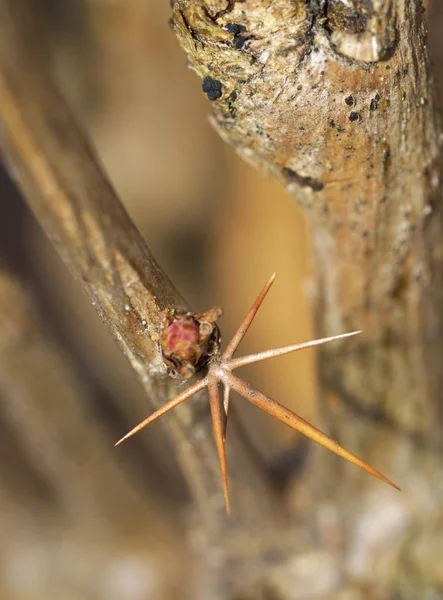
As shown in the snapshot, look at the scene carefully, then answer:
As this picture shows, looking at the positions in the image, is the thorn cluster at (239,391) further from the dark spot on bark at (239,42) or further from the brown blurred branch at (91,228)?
the dark spot on bark at (239,42)

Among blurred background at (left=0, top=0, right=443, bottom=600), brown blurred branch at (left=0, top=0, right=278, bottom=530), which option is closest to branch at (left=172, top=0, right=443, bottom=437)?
brown blurred branch at (left=0, top=0, right=278, bottom=530)

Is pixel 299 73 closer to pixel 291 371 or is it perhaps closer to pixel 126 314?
pixel 126 314

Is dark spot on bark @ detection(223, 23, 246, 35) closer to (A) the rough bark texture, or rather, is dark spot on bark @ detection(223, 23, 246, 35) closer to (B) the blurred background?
(A) the rough bark texture

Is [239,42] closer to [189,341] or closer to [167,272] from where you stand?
[189,341]

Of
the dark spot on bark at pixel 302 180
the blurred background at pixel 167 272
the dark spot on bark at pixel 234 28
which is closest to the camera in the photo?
the dark spot on bark at pixel 234 28

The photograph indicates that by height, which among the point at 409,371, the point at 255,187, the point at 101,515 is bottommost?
the point at 101,515

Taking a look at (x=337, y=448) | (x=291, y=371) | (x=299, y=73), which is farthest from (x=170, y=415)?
(x=291, y=371)

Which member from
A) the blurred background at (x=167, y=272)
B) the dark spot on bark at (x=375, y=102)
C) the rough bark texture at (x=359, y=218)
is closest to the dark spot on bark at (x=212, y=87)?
the rough bark texture at (x=359, y=218)

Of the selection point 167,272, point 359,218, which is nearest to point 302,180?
point 359,218
